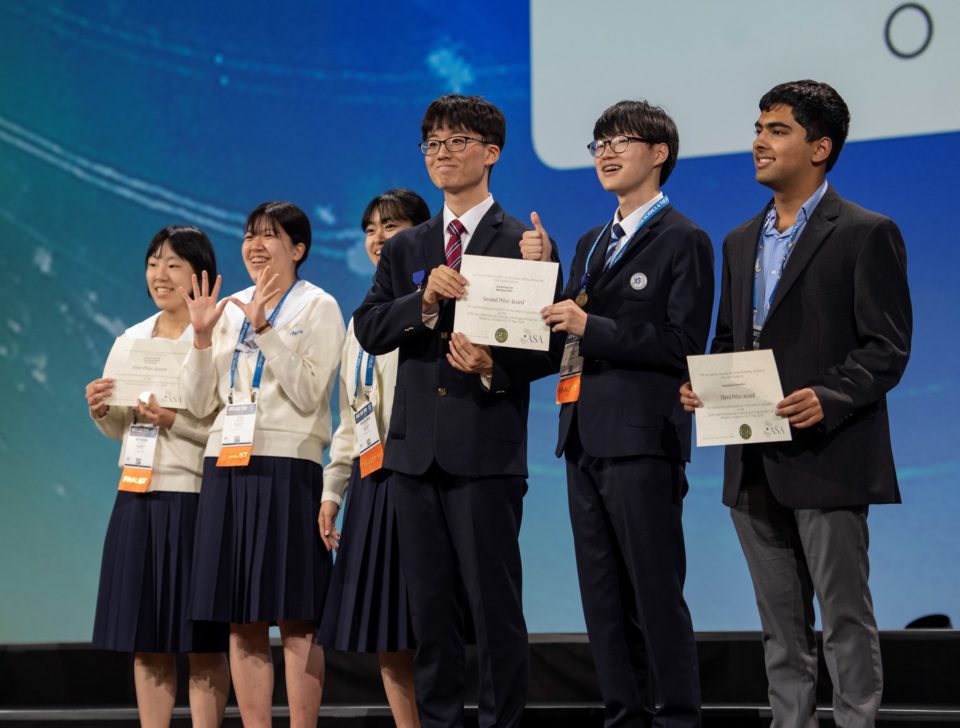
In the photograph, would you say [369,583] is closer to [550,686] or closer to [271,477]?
[271,477]

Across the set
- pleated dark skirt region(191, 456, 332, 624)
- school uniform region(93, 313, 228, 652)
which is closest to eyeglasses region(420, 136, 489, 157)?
pleated dark skirt region(191, 456, 332, 624)

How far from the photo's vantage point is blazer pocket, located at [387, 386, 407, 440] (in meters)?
2.46

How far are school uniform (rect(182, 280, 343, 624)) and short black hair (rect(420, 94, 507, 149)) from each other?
768mm

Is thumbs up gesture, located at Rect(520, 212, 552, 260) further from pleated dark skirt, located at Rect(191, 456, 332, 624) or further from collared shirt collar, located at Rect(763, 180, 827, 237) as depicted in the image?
pleated dark skirt, located at Rect(191, 456, 332, 624)

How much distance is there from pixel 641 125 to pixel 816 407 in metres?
0.87

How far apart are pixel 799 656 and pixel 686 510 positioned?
5.90 ft

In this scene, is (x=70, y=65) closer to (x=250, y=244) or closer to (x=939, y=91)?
(x=250, y=244)

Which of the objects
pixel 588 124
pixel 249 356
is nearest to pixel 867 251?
pixel 249 356

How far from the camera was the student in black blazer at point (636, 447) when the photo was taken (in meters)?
2.33

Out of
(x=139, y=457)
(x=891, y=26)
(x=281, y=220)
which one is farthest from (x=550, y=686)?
(x=891, y=26)

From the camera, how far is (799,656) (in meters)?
2.28

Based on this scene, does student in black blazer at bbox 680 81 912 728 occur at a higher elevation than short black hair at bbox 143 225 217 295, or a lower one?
lower

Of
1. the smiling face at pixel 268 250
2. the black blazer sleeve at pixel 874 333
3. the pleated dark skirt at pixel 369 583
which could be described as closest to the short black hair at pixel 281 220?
the smiling face at pixel 268 250

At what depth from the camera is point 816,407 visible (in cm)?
221
